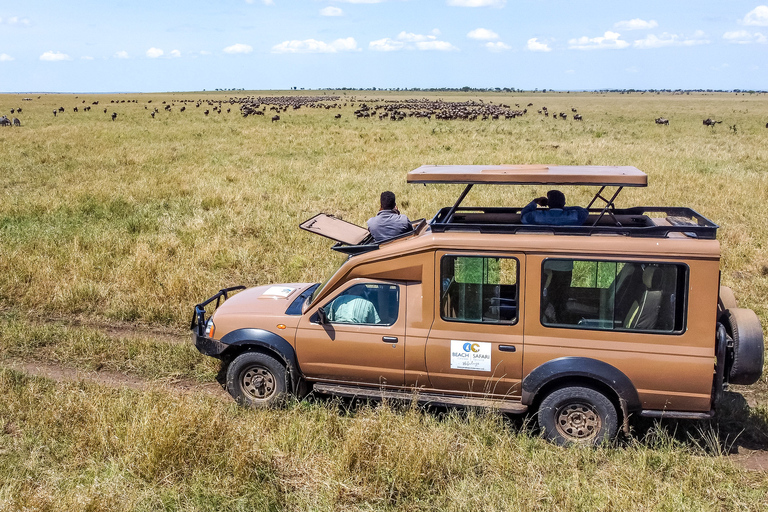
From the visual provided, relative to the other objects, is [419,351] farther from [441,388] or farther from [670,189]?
[670,189]

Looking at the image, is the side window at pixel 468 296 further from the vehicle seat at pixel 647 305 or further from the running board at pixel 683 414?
the running board at pixel 683 414

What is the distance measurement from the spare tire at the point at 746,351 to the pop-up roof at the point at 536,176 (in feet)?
4.37

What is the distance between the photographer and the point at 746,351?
4.67 m

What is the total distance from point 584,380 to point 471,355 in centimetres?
93

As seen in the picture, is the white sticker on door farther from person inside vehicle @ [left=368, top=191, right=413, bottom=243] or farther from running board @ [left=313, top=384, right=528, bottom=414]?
person inside vehicle @ [left=368, top=191, right=413, bottom=243]

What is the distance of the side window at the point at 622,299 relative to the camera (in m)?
4.74

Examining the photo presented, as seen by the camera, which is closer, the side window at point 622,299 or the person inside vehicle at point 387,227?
the side window at point 622,299

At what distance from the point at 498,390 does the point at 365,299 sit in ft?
4.57

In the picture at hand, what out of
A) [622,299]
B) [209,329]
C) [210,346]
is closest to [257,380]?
[210,346]

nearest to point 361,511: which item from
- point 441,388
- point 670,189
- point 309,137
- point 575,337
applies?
point 441,388

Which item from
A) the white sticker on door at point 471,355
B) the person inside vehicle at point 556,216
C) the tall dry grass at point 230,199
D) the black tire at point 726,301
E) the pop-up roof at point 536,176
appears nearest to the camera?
the pop-up roof at point 536,176

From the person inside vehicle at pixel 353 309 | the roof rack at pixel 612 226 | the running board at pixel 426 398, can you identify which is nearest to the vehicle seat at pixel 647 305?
the roof rack at pixel 612 226

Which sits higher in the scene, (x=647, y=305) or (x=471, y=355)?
(x=647, y=305)

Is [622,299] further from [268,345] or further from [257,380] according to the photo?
[257,380]
